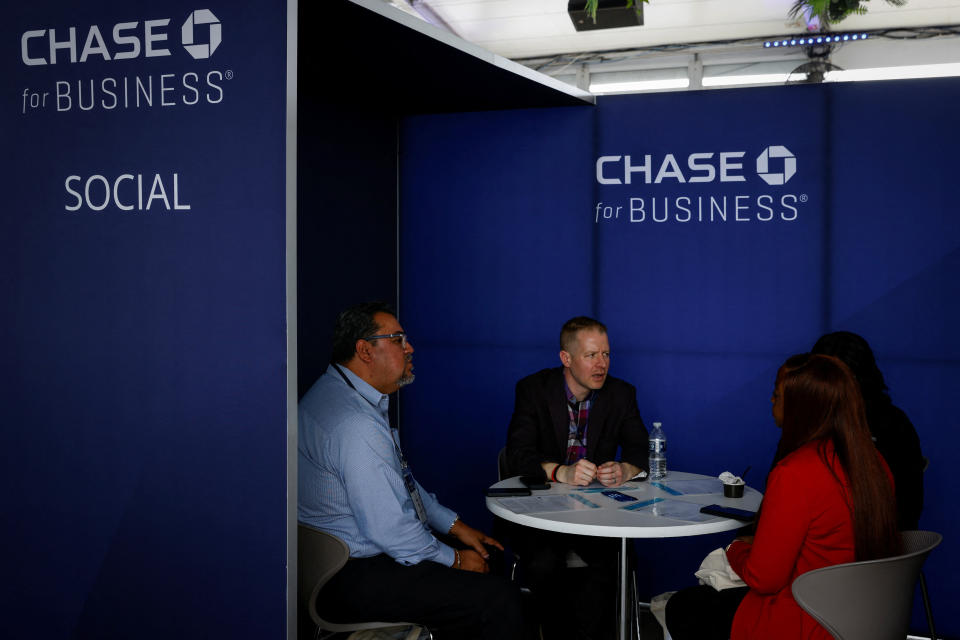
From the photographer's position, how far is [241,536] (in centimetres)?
266

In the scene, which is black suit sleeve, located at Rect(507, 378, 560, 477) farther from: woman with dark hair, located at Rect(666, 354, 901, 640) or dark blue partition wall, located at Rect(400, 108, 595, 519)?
woman with dark hair, located at Rect(666, 354, 901, 640)

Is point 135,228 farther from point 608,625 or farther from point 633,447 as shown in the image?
point 608,625

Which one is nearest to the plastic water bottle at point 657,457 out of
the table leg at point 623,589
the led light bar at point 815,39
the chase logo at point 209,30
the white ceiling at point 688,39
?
the table leg at point 623,589

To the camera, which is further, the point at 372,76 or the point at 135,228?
the point at 372,76

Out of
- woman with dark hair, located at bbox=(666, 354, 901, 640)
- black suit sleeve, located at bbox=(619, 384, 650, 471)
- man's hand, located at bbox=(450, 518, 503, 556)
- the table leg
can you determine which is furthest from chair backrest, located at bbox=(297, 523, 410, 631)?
black suit sleeve, located at bbox=(619, 384, 650, 471)

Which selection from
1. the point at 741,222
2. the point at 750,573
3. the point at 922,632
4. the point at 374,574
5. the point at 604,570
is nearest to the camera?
the point at 750,573

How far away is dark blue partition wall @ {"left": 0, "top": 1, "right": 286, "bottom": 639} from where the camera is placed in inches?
104

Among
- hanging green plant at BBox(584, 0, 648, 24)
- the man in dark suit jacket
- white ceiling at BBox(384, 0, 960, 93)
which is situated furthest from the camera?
white ceiling at BBox(384, 0, 960, 93)

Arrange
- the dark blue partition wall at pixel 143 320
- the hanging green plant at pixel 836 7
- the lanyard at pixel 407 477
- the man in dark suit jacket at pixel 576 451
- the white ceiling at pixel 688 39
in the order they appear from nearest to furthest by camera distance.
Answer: the dark blue partition wall at pixel 143 320 < the lanyard at pixel 407 477 < the man in dark suit jacket at pixel 576 451 < the hanging green plant at pixel 836 7 < the white ceiling at pixel 688 39

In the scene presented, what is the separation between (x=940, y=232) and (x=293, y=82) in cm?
346

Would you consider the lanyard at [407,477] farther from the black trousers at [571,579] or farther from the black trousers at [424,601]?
the black trousers at [571,579]

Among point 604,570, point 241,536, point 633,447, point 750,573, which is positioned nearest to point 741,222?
point 633,447

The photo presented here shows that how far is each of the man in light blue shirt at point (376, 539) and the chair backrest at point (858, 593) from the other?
36.1 inches

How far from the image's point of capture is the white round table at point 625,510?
2.84 meters
